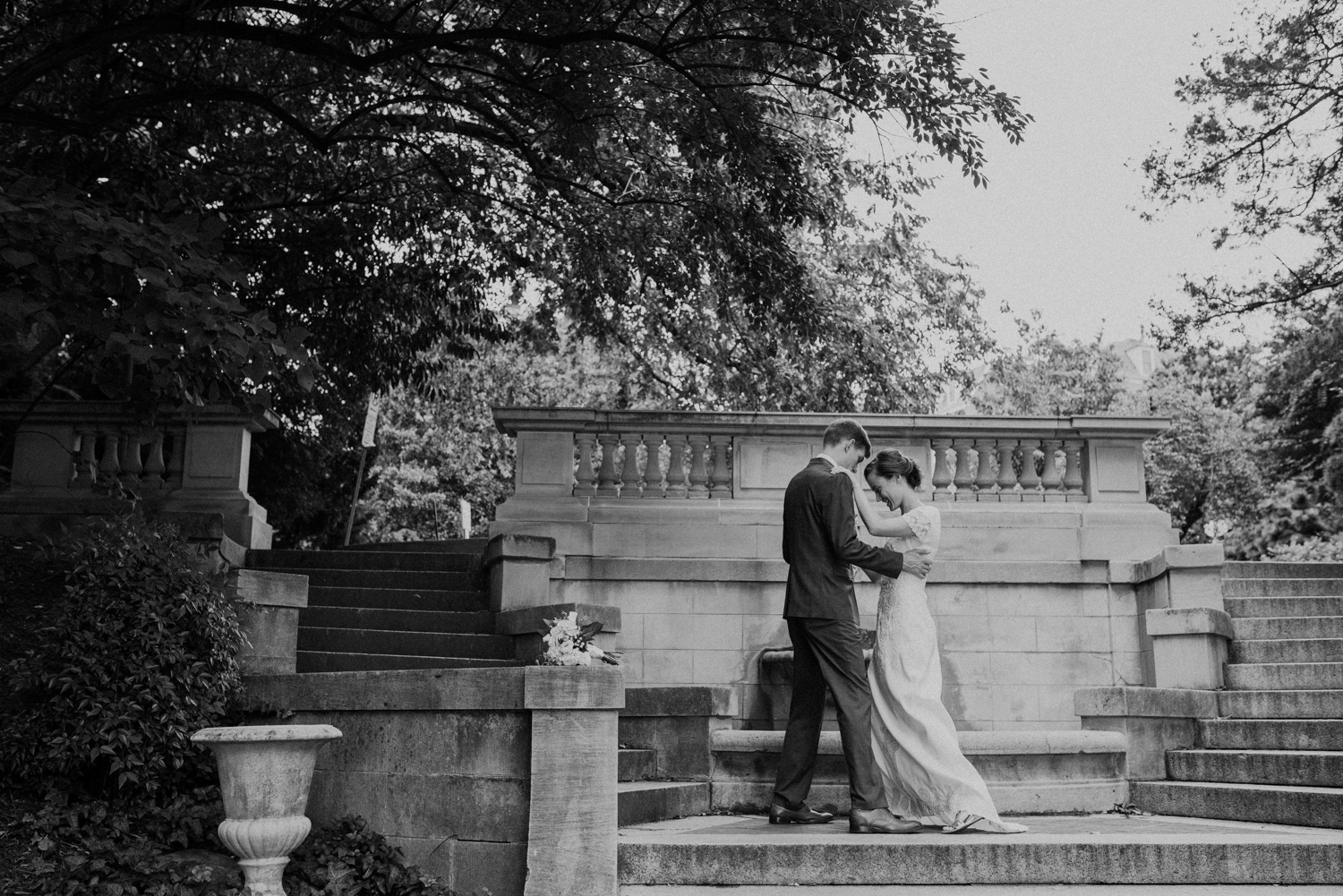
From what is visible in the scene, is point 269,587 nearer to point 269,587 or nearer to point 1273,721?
point 269,587

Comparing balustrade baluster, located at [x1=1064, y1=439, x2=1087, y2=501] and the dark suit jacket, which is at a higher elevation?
balustrade baluster, located at [x1=1064, y1=439, x2=1087, y2=501]

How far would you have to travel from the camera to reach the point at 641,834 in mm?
6223

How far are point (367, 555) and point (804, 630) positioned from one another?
6383mm

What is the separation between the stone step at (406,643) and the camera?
940 cm

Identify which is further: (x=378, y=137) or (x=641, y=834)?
(x=378, y=137)

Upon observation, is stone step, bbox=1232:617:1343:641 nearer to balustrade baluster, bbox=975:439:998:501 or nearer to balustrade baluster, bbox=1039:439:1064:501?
balustrade baluster, bbox=1039:439:1064:501

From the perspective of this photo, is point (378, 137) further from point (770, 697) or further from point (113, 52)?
point (770, 697)

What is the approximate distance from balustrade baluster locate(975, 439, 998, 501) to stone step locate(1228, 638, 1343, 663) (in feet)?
8.27

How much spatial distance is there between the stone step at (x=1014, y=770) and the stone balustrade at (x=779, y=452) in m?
3.88

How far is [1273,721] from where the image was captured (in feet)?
27.3

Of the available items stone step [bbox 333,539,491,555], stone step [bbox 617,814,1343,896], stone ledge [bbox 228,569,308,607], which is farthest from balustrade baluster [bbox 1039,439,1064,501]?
stone ledge [bbox 228,569,308,607]

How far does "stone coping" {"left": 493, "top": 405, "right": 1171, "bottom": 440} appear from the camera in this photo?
434 inches

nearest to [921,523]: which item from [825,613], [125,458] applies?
[825,613]

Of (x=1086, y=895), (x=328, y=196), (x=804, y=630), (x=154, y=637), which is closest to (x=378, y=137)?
(x=328, y=196)
